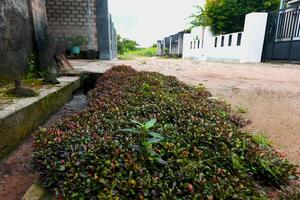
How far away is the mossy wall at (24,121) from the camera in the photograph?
1.52 m

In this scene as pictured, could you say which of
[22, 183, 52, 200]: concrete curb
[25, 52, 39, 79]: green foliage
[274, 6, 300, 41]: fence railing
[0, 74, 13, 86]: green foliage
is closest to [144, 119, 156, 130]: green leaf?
[22, 183, 52, 200]: concrete curb

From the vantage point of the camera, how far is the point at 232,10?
1468 centimetres

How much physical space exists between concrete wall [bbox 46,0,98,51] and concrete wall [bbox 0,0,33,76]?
4.81 metres

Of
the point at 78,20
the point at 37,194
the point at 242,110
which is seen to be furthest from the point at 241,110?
the point at 78,20

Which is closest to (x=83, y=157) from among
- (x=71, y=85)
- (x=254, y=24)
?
(x=71, y=85)

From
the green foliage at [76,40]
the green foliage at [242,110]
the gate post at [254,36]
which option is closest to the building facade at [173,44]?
the gate post at [254,36]

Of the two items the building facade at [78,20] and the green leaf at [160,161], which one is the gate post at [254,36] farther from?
the green leaf at [160,161]

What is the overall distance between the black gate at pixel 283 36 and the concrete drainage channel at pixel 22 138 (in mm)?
10116

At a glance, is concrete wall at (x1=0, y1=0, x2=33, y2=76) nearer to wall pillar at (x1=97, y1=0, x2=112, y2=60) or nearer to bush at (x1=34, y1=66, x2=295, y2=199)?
bush at (x1=34, y1=66, x2=295, y2=199)

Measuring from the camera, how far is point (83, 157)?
1090 millimetres

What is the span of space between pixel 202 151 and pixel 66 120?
0.91m

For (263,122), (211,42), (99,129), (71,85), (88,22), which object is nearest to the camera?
(99,129)

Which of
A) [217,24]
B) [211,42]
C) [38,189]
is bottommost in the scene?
[38,189]

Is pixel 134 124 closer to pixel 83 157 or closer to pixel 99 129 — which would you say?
pixel 99 129
